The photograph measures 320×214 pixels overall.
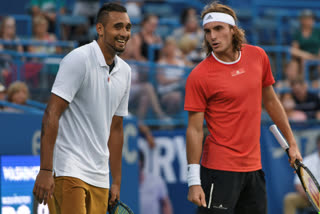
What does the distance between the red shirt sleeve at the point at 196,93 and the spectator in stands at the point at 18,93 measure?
4.16 metres

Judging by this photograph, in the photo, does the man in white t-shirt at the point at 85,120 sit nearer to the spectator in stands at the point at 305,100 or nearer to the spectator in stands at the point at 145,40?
the spectator in stands at the point at 145,40

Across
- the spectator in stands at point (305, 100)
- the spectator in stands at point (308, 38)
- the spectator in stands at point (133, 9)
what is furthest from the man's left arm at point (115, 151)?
the spectator in stands at point (308, 38)

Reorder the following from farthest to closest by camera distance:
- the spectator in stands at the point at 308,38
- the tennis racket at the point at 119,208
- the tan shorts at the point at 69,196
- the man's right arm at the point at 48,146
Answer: the spectator in stands at the point at 308,38 < the tennis racket at the point at 119,208 < the tan shorts at the point at 69,196 < the man's right arm at the point at 48,146

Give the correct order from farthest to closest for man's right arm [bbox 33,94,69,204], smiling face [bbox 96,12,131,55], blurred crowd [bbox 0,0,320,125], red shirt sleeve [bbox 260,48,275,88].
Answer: blurred crowd [bbox 0,0,320,125], red shirt sleeve [bbox 260,48,275,88], smiling face [bbox 96,12,131,55], man's right arm [bbox 33,94,69,204]

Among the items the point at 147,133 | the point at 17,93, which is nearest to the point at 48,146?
the point at 17,93

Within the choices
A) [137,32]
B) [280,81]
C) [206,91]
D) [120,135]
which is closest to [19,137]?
[120,135]

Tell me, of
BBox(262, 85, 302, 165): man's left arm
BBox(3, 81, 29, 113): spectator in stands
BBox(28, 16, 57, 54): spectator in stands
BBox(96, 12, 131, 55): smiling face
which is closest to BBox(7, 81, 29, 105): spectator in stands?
BBox(3, 81, 29, 113): spectator in stands

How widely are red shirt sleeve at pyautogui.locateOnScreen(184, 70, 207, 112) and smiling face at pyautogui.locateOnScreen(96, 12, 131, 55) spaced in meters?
0.64

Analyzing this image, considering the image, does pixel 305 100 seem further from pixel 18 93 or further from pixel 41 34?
pixel 18 93

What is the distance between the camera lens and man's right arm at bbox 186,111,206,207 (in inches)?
190

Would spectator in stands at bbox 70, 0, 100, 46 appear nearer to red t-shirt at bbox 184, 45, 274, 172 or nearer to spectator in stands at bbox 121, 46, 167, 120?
spectator in stands at bbox 121, 46, 167, 120

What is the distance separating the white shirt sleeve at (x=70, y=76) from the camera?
175 inches

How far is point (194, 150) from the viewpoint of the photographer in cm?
496

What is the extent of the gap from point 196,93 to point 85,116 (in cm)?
94
